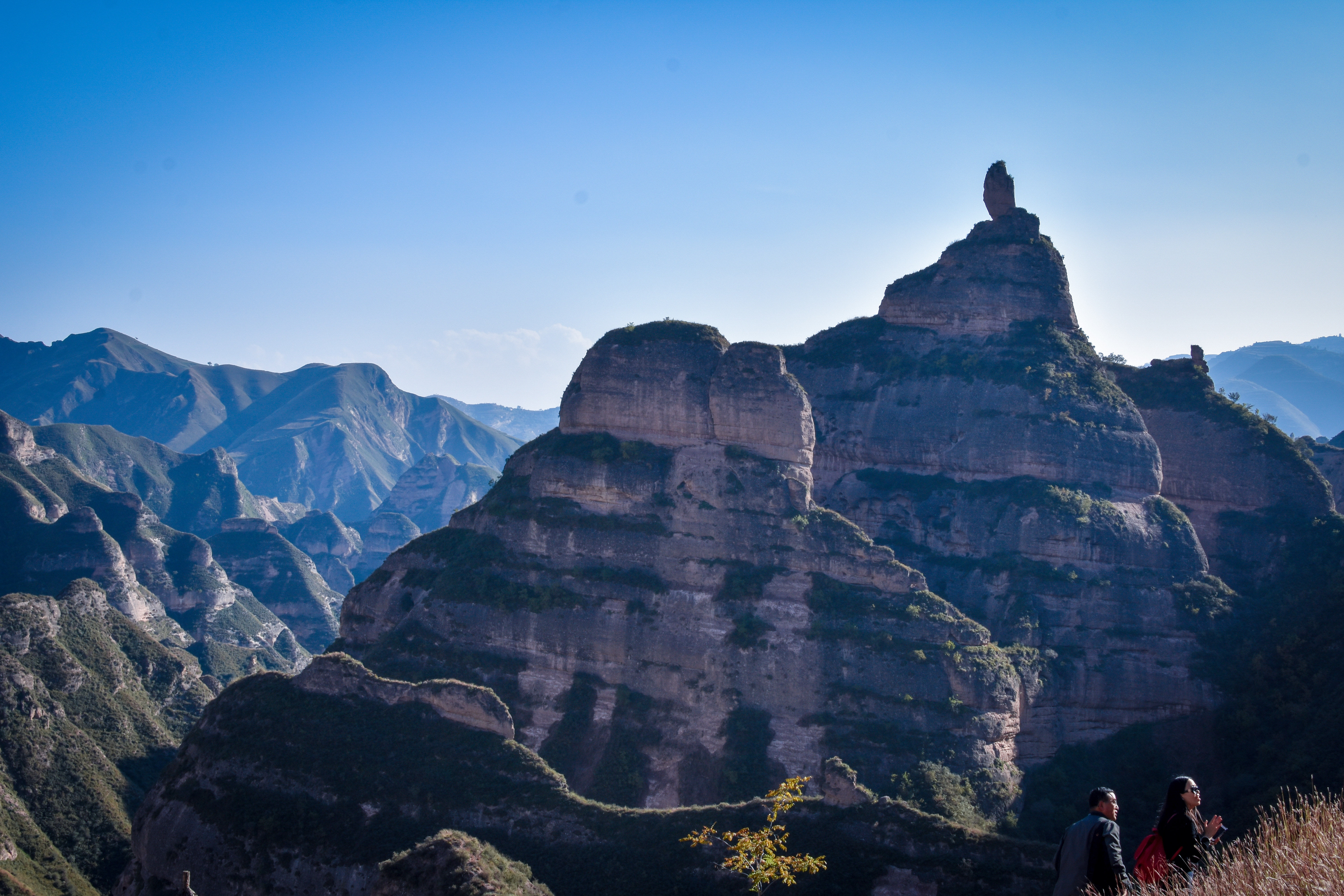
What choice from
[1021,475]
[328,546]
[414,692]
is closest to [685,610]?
[414,692]

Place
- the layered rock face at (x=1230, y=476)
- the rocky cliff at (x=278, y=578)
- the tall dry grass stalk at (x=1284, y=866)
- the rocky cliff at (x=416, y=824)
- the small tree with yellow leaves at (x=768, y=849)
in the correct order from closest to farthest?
the tall dry grass stalk at (x=1284, y=866)
the small tree with yellow leaves at (x=768, y=849)
the rocky cliff at (x=416, y=824)
the layered rock face at (x=1230, y=476)
the rocky cliff at (x=278, y=578)

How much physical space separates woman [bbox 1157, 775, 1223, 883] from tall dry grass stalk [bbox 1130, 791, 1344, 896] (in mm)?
207

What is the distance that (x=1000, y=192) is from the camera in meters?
78.1

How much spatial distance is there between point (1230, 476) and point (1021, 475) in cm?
1454

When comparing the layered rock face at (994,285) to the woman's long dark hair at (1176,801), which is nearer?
the woman's long dark hair at (1176,801)

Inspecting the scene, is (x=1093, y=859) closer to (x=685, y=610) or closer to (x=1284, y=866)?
(x=1284, y=866)

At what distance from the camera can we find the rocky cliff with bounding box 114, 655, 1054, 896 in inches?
1423

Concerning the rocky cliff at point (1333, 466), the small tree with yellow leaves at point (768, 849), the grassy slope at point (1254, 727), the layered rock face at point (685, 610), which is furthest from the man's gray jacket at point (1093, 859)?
the rocky cliff at point (1333, 466)

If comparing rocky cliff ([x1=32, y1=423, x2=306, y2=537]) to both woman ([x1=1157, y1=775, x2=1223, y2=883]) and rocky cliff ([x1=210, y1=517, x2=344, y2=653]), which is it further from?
woman ([x1=1157, y1=775, x2=1223, y2=883])

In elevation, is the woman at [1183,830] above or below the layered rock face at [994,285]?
below

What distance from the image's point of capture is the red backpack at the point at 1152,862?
14969 millimetres

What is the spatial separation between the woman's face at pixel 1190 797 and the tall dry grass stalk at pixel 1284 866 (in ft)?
2.36

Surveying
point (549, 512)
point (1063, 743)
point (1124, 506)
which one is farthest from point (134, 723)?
point (1124, 506)

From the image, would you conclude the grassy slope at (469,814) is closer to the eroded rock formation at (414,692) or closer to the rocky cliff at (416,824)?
the rocky cliff at (416,824)
